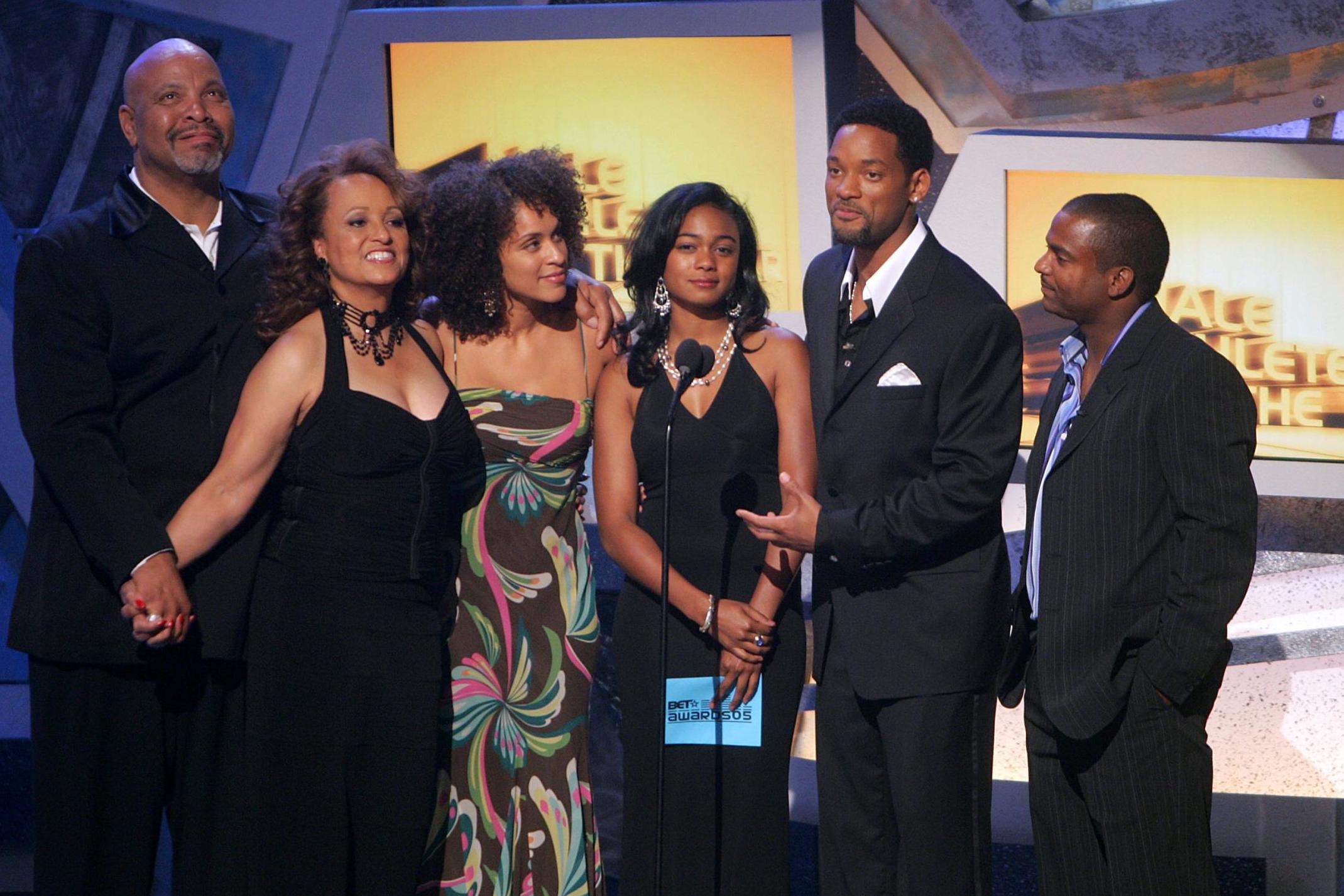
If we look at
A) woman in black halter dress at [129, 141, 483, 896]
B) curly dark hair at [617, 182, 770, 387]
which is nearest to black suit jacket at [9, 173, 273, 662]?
woman in black halter dress at [129, 141, 483, 896]

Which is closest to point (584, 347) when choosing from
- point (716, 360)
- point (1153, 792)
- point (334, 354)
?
point (716, 360)

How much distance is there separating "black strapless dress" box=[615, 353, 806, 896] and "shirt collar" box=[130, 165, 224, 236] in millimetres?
1068

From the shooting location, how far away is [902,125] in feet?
9.96

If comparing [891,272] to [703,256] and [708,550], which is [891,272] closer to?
[703,256]

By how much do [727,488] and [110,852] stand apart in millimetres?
1591

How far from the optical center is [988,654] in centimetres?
297

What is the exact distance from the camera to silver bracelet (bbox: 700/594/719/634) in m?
3.10

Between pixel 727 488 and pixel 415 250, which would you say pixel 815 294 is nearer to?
pixel 727 488

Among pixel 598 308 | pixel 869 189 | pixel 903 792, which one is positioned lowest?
pixel 903 792

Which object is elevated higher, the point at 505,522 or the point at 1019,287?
the point at 1019,287

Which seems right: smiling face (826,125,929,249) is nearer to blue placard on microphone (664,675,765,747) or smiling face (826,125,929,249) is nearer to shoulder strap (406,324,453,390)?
shoulder strap (406,324,453,390)

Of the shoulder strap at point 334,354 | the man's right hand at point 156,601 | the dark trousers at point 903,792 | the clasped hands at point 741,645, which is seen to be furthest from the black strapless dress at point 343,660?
the dark trousers at point 903,792

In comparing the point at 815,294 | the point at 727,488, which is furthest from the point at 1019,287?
the point at 727,488

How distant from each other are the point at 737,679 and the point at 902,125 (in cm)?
130
